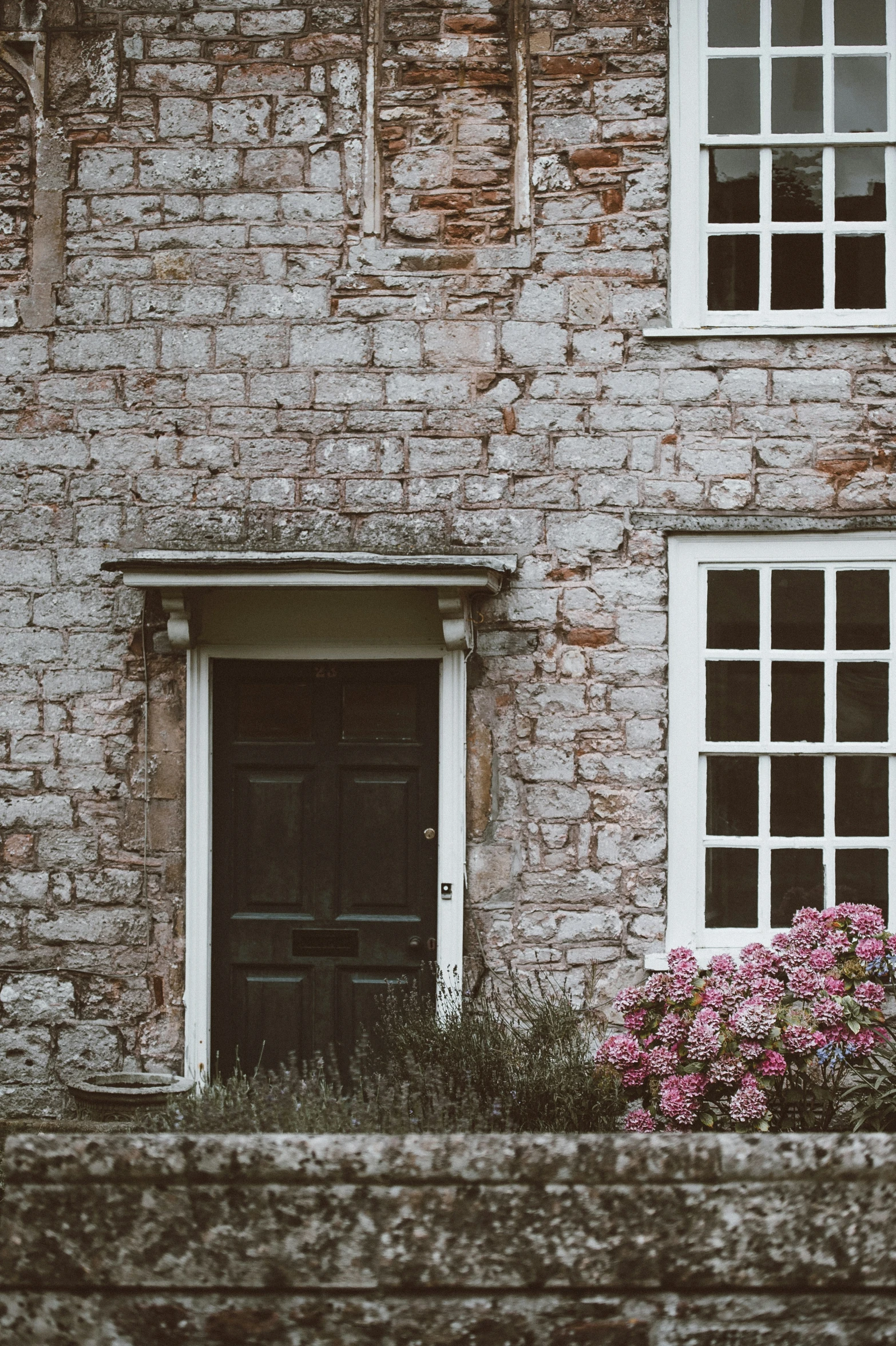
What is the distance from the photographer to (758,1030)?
4.64 meters

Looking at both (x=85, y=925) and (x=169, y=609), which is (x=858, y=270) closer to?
(x=169, y=609)

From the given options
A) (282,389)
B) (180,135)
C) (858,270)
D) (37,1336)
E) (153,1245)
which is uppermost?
(180,135)

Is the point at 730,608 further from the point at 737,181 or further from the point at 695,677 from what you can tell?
the point at 737,181

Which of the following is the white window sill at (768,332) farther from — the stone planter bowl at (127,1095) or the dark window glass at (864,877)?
the stone planter bowl at (127,1095)

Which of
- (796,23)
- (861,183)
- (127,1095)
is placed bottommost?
(127,1095)

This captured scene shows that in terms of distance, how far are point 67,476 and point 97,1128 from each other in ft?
9.99

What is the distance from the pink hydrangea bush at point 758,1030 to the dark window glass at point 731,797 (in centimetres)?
81

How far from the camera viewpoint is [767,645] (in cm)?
580

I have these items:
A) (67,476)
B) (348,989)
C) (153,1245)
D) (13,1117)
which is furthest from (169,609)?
(153,1245)

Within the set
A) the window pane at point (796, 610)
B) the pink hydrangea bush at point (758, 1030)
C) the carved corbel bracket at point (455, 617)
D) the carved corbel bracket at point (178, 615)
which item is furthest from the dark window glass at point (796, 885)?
the carved corbel bracket at point (178, 615)

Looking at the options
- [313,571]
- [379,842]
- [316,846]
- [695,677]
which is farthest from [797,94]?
[316,846]

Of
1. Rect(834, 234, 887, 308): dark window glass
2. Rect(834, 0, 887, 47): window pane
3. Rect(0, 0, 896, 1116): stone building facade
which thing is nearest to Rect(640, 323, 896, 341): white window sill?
Rect(0, 0, 896, 1116): stone building facade

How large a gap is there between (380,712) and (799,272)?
118 inches

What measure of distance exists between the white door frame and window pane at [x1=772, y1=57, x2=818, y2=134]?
3.08 meters
